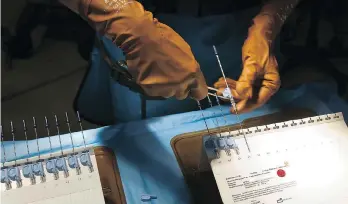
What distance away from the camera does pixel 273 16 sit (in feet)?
4.75

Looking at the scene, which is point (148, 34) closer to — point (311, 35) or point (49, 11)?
point (49, 11)

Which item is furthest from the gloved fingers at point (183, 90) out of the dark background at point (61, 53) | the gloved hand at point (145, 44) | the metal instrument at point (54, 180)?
the dark background at point (61, 53)

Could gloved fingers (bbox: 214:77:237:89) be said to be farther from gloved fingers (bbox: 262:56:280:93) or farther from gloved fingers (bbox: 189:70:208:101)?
gloved fingers (bbox: 189:70:208:101)

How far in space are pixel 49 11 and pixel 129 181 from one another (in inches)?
24.5

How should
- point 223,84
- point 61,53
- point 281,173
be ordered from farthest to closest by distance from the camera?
point 61,53 < point 223,84 < point 281,173

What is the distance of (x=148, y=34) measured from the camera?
104 cm

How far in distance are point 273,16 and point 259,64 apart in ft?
0.50

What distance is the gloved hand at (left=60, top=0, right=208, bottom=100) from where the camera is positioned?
105 cm

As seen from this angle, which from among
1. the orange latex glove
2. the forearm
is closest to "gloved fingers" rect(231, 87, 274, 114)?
the orange latex glove

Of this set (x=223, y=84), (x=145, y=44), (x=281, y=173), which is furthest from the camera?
(x=223, y=84)

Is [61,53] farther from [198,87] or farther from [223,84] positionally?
[198,87]

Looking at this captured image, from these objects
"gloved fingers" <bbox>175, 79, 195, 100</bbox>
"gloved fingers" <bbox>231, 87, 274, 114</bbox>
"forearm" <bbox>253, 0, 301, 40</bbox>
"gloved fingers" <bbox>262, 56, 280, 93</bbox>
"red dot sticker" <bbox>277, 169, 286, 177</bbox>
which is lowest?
"red dot sticker" <bbox>277, 169, 286, 177</bbox>

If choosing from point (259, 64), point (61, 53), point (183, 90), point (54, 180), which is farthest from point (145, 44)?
point (61, 53)

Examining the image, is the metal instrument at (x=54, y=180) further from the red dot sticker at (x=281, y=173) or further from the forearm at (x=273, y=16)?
the forearm at (x=273, y=16)
